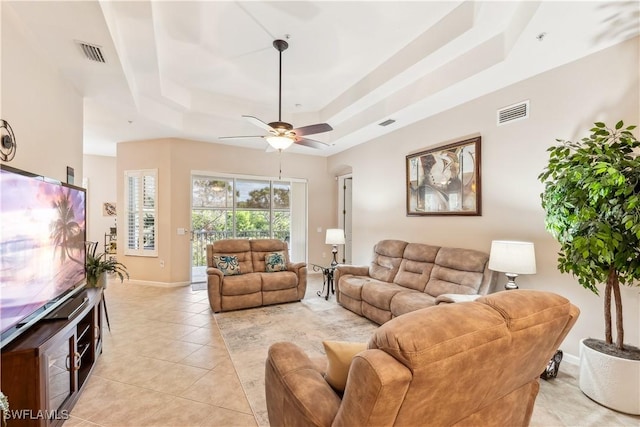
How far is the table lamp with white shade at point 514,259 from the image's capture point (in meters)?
2.74

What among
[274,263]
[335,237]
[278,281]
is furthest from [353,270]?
[274,263]

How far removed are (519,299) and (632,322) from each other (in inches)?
84.2

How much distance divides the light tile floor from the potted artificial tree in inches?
9.5

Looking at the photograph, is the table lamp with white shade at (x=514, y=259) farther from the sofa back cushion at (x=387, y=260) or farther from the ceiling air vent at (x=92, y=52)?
the ceiling air vent at (x=92, y=52)

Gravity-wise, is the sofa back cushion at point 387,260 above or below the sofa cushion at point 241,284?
above

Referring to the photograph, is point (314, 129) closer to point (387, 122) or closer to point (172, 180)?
point (387, 122)

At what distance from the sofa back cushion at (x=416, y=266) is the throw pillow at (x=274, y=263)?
1828 millimetres

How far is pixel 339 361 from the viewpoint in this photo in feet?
4.37

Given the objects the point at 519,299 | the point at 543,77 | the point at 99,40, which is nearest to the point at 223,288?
the point at 99,40

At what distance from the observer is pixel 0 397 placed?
108 cm

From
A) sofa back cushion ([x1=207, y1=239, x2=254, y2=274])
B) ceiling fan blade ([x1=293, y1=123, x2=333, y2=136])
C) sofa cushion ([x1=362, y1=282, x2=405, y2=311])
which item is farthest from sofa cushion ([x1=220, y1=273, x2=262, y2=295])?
ceiling fan blade ([x1=293, y1=123, x2=333, y2=136])

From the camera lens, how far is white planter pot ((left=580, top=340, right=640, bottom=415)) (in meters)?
2.06

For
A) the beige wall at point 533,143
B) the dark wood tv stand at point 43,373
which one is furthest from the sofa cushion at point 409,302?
the dark wood tv stand at point 43,373

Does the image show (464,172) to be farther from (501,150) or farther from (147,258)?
(147,258)
